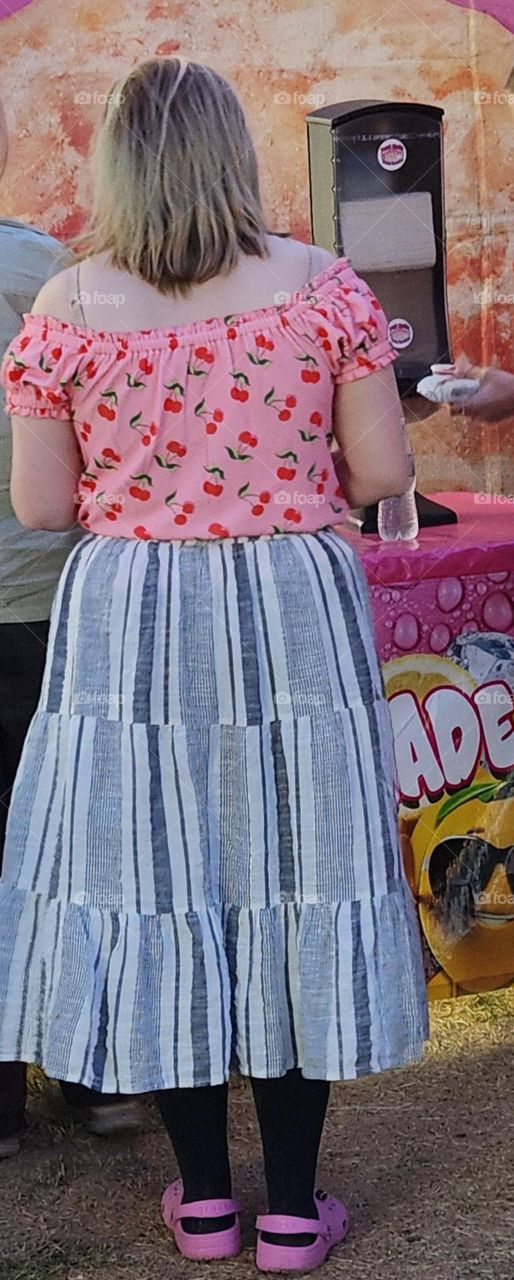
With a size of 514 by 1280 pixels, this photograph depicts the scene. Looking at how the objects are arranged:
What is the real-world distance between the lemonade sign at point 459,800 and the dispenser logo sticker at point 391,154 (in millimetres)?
838

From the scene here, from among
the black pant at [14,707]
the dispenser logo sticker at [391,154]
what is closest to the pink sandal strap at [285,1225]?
the black pant at [14,707]

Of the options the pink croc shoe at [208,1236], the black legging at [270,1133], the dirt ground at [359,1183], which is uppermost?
the black legging at [270,1133]

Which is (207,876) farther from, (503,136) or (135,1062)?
(503,136)

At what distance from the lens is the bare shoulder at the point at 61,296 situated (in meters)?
2.04

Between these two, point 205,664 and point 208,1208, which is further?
point 208,1208

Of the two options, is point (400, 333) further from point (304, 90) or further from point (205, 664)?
point (205, 664)

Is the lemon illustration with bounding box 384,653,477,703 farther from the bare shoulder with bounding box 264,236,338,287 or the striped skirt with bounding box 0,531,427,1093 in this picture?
the bare shoulder with bounding box 264,236,338,287

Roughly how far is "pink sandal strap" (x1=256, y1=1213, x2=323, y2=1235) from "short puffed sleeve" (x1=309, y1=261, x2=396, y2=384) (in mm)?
1126

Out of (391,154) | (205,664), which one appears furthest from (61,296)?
(391,154)

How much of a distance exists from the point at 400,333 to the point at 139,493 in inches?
42.2

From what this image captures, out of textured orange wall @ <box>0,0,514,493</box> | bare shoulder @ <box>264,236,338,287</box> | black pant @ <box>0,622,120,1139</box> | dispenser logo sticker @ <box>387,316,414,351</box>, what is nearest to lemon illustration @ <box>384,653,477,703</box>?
textured orange wall @ <box>0,0,514,493</box>

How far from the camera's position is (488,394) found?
310 centimetres

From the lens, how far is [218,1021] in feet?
6.98

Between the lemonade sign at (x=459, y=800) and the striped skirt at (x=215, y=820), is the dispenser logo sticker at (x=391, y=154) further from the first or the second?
the striped skirt at (x=215, y=820)
